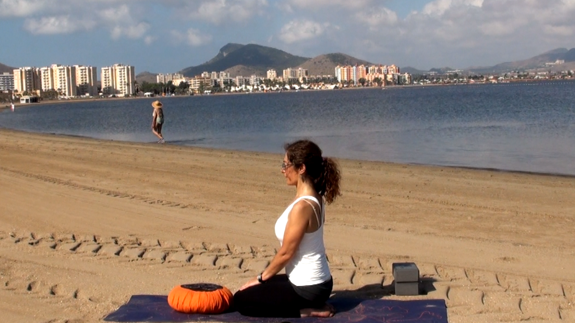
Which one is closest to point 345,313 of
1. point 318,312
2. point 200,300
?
point 318,312

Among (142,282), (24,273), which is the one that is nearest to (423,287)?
(142,282)

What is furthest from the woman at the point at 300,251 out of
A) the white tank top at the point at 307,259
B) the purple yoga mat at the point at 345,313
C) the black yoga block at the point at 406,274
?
the black yoga block at the point at 406,274

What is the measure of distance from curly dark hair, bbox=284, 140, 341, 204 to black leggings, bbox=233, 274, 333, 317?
27.6 inches

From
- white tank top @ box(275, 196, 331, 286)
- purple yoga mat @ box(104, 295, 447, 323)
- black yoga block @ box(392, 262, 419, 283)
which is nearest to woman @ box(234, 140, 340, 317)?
white tank top @ box(275, 196, 331, 286)

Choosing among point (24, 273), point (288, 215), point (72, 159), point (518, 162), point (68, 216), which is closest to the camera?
point (288, 215)

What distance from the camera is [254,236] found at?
834 cm

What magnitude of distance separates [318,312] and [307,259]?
0.42 metres

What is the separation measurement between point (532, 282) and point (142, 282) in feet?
11.2

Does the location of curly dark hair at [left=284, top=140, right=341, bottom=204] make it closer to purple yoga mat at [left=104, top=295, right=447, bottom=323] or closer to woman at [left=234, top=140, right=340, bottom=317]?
woman at [left=234, top=140, right=340, bottom=317]

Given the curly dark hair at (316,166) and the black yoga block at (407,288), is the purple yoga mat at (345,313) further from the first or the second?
the curly dark hair at (316,166)

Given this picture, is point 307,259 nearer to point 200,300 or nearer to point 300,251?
point 300,251

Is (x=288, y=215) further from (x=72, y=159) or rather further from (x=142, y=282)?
(x=72, y=159)

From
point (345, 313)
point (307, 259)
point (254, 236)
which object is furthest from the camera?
point (254, 236)

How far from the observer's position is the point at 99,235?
27.1ft
